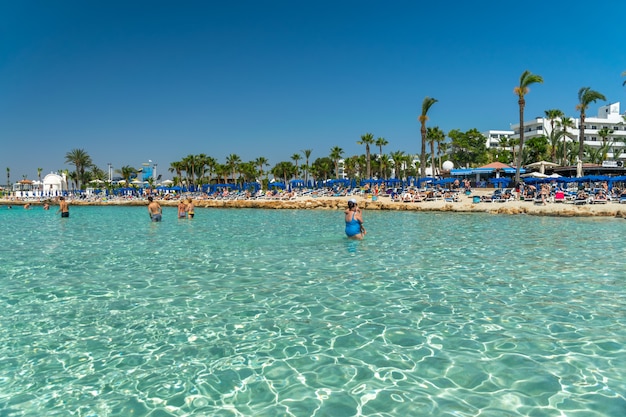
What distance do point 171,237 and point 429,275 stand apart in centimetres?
1047

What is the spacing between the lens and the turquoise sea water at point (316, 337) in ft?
12.2

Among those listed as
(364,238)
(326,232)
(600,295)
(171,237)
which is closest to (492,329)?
(600,295)

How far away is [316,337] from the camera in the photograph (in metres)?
5.20

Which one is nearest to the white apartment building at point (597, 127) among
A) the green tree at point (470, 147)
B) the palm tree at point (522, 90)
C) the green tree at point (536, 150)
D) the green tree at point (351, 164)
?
the green tree at point (470, 147)

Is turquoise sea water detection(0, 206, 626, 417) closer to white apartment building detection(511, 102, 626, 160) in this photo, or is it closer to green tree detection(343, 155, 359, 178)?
white apartment building detection(511, 102, 626, 160)

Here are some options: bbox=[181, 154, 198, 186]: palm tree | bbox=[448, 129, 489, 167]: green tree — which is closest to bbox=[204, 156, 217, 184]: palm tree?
bbox=[181, 154, 198, 186]: palm tree

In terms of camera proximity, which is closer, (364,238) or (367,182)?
(364,238)

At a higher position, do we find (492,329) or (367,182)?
(367,182)

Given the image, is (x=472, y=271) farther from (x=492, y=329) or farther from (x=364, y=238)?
(x=364, y=238)

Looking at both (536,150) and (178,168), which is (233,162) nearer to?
(178,168)

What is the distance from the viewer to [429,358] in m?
4.53

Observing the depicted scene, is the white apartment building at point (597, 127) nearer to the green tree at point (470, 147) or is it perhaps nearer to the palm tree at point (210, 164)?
the green tree at point (470, 147)

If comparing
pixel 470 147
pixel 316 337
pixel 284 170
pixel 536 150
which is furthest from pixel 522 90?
pixel 284 170

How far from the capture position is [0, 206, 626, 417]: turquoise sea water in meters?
3.73
